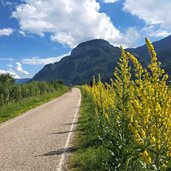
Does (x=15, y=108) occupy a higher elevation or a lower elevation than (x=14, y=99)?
lower

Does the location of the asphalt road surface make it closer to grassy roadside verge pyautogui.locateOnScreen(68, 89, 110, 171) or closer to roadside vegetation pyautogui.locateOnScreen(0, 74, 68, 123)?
grassy roadside verge pyautogui.locateOnScreen(68, 89, 110, 171)

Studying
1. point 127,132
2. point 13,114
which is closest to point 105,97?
point 127,132

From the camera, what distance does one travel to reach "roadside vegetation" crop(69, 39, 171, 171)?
498 cm

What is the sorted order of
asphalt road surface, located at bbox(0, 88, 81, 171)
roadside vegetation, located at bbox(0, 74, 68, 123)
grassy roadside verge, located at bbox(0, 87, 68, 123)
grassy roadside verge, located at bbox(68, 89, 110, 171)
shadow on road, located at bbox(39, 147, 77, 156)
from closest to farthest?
grassy roadside verge, located at bbox(68, 89, 110, 171) < asphalt road surface, located at bbox(0, 88, 81, 171) < shadow on road, located at bbox(39, 147, 77, 156) < grassy roadside verge, located at bbox(0, 87, 68, 123) < roadside vegetation, located at bbox(0, 74, 68, 123)

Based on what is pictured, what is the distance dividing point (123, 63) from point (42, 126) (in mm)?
10810

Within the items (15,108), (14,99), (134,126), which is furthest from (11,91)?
(134,126)

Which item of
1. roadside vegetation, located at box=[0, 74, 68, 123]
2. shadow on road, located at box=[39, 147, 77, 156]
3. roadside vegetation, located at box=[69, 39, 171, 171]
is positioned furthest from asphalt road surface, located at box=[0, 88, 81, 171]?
roadside vegetation, located at box=[0, 74, 68, 123]

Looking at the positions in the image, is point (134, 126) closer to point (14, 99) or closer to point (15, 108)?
point (15, 108)

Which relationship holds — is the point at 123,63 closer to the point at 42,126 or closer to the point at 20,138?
the point at 20,138

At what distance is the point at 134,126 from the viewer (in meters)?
5.80

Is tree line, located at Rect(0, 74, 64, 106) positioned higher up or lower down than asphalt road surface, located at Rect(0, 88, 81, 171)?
Answer: higher up

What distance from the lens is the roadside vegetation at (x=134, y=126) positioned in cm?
498

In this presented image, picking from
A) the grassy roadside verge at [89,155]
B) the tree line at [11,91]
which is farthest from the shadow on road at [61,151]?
the tree line at [11,91]

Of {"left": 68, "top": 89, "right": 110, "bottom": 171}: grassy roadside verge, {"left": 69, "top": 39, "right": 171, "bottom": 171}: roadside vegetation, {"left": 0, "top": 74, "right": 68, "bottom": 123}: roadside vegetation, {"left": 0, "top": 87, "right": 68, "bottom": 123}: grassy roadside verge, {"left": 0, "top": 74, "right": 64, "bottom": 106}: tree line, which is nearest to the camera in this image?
{"left": 69, "top": 39, "right": 171, "bottom": 171}: roadside vegetation
